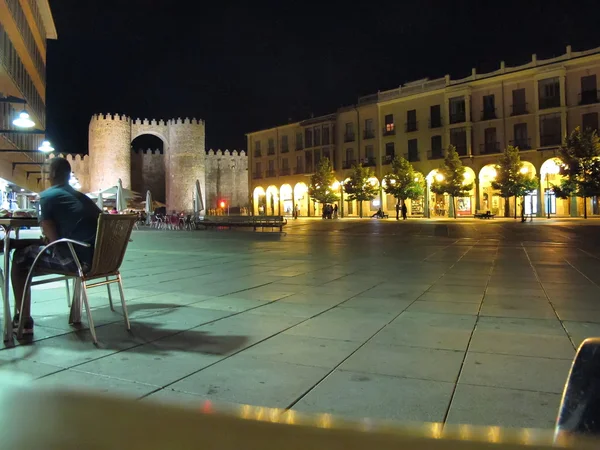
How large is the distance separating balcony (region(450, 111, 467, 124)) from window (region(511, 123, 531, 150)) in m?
4.26

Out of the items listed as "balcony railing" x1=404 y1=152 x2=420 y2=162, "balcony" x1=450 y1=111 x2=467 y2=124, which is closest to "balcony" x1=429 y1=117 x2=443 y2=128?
"balcony" x1=450 y1=111 x2=467 y2=124

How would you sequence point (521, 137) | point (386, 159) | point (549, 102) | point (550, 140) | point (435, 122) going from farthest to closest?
1. point (386, 159)
2. point (435, 122)
3. point (521, 137)
4. point (550, 140)
5. point (549, 102)

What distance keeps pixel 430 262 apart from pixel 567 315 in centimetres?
515

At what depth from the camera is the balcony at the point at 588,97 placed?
37.9 metres

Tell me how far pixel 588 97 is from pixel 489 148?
820 cm

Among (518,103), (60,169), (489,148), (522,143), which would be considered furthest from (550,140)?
(60,169)

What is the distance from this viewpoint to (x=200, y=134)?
62.7 meters

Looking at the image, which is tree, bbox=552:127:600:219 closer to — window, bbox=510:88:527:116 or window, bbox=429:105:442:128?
window, bbox=510:88:527:116

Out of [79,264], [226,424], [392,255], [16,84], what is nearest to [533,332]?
[226,424]

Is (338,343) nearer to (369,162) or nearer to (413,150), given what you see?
(413,150)

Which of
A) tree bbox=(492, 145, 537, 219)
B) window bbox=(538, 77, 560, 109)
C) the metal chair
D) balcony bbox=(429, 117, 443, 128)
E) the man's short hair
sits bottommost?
the metal chair

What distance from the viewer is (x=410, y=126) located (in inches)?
1903

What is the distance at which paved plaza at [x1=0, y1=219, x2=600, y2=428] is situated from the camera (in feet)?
9.53

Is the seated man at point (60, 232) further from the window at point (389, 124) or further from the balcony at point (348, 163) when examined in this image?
the balcony at point (348, 163)
